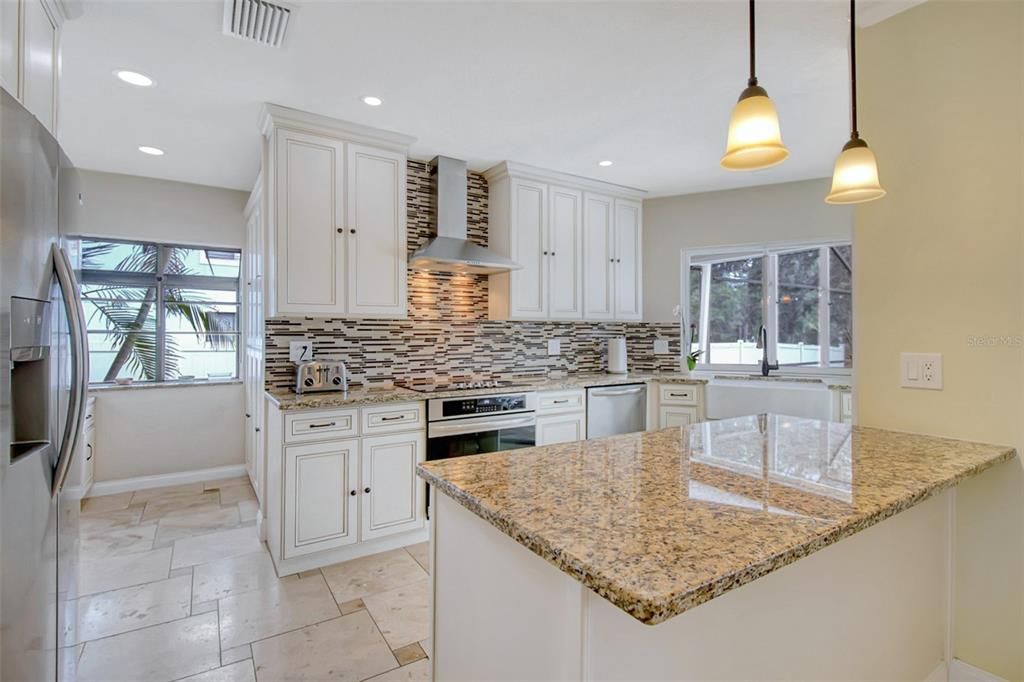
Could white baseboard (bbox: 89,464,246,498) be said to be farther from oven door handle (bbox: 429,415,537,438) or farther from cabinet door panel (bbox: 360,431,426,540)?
oven door handle (bbox: 429,415,537,438)

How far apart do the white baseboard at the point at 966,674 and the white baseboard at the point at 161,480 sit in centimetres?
460

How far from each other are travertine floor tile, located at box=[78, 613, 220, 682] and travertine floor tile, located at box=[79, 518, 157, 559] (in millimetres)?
985

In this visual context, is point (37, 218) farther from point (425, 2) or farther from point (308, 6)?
point (425, 2)

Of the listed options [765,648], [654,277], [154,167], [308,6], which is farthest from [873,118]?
[154,167]

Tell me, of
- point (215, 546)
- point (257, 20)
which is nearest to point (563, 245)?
point (257, 20)

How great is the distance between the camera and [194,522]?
3.24 metres

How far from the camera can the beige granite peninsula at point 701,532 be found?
30.9 inches

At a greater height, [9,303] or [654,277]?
[654,277]

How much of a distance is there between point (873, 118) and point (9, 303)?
8.79ft

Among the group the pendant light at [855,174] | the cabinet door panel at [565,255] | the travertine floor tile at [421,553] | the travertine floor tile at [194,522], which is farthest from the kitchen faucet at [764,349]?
the travertine floor tile at [194,522]

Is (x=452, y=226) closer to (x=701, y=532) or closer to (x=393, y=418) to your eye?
(x=393, y=418)

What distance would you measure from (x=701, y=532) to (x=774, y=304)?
3687mm

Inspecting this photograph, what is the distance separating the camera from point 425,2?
1807 mm

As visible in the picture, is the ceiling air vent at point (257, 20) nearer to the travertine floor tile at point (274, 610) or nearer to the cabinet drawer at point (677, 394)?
the travertine floor tile at point (274, 610)
